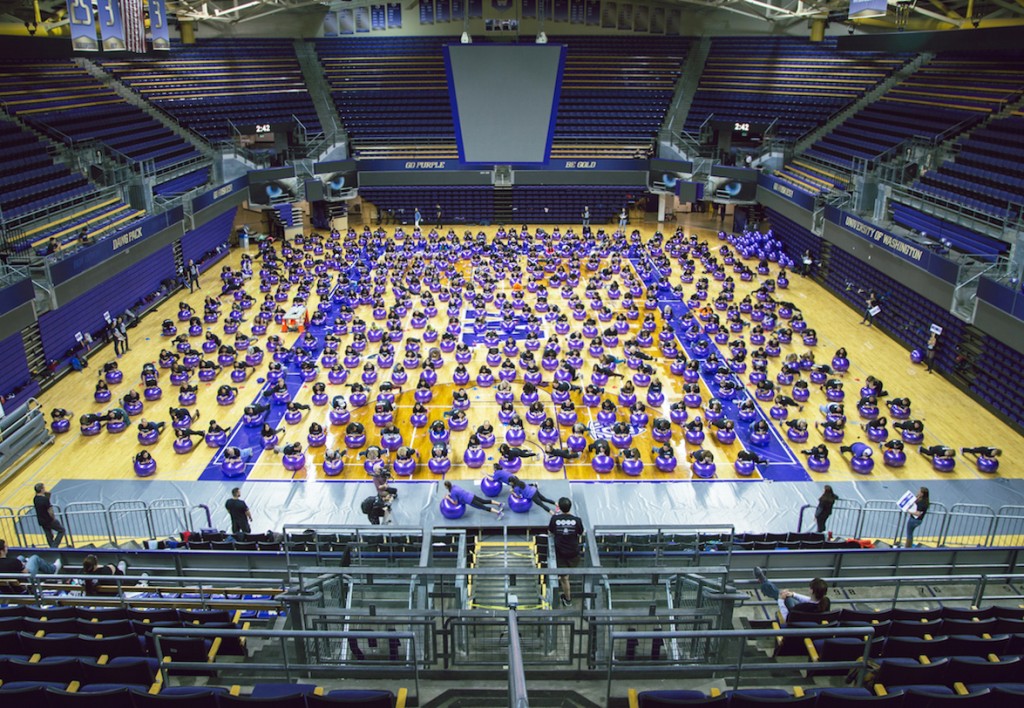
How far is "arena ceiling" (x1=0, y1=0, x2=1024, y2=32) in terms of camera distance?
28.3 m

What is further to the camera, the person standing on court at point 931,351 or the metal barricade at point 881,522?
the person standing on court at point 931,351

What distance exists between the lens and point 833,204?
28422mm

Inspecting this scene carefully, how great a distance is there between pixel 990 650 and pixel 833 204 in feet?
78.7

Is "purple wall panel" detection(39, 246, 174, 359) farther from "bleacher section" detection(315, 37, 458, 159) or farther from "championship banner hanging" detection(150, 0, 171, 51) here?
"bleacher section" detection(315, 37, 458, 159)

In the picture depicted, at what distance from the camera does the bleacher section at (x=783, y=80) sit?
38.0m

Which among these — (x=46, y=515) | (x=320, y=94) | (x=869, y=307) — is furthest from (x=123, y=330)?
(x=869, y=307)

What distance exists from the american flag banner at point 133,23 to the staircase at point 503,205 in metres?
21.6

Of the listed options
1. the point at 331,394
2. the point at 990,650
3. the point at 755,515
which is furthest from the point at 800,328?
the point at 990,650

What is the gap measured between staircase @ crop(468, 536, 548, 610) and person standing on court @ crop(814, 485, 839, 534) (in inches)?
223

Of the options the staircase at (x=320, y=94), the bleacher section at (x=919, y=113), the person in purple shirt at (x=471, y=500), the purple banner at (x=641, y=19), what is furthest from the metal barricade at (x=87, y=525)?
the purple banner at (x=641, y=19)

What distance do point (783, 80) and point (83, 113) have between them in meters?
35.3

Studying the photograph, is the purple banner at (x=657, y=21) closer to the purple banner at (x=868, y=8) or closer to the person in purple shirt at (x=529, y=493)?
the purple banner at (x=868, y=8)

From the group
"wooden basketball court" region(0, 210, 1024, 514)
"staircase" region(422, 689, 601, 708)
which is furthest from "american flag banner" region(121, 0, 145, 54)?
"staircase" region(422, 689, 601, 708)

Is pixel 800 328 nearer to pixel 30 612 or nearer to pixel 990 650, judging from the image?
pixel 990 650
